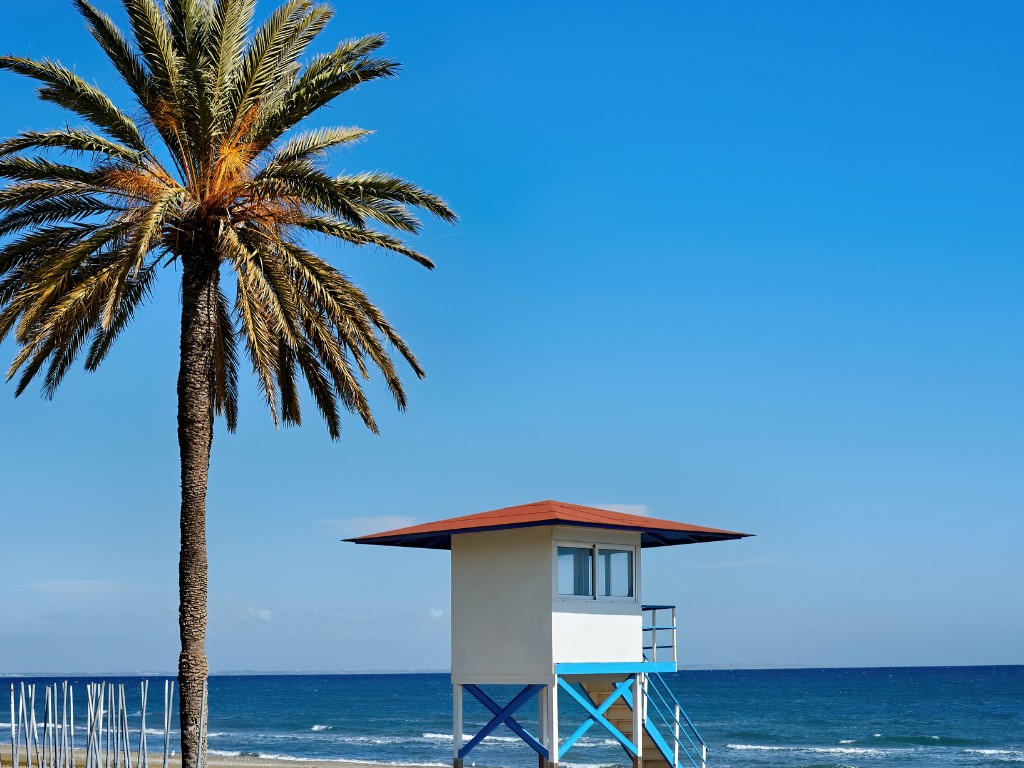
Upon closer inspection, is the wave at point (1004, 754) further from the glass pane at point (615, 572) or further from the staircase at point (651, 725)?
the glass pane at point (615, 572)

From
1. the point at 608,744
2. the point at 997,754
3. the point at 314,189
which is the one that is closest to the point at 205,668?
the point at 314,189

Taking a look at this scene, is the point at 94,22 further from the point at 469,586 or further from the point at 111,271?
the point at 469,586

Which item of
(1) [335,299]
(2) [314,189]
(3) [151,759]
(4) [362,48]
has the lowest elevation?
(3) [151,759]

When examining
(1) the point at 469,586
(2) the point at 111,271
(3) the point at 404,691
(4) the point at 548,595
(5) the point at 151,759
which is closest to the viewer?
(2) the point at 111,271

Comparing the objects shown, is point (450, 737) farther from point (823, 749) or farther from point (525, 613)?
point (525, 613)

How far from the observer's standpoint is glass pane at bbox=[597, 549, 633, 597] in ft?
69.4

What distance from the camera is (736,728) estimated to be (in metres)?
72.1

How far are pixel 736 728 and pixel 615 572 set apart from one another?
54.4m

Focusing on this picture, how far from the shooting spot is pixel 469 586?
21.5 m

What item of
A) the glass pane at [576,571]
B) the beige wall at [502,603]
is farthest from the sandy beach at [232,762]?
the glass pane at [576,571]

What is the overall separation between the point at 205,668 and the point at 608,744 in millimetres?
42936

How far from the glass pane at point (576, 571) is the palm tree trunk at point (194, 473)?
590cm

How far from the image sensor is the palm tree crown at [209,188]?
16.6m

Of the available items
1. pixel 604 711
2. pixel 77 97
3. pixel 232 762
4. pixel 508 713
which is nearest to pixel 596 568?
pixel 604 711
